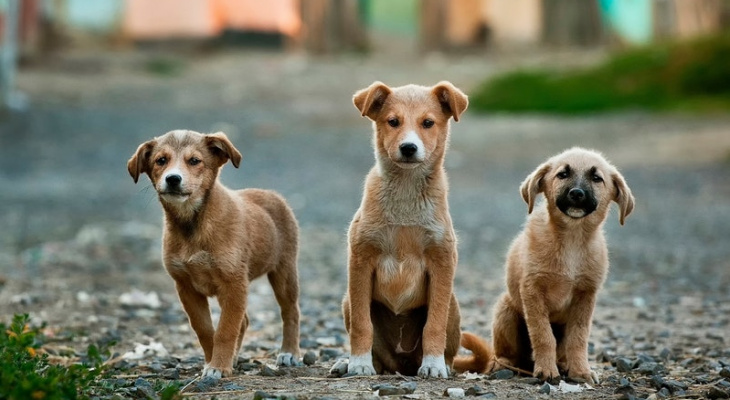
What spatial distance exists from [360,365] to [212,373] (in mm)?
775

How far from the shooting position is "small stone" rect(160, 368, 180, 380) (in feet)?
21.1

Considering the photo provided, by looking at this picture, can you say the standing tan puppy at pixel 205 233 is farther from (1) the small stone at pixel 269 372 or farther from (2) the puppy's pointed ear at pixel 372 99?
(2) the puppy's pointed ear at pixel 372 99

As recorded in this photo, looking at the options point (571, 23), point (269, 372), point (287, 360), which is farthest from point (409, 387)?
point (571, 23)

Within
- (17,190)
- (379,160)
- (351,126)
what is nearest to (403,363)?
(379,160)

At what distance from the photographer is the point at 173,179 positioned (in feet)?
20.0

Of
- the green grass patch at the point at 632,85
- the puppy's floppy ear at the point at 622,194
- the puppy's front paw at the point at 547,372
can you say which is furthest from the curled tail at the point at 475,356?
the green grass patch at the point at 632,85

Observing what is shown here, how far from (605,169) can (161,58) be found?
2415 cm

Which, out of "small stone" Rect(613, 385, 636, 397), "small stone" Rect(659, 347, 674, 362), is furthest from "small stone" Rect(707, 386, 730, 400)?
"small stone" Rect(659, 347, 674, 362)

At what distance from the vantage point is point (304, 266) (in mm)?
11742

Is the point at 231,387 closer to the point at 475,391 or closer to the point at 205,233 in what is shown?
the point at 205,233

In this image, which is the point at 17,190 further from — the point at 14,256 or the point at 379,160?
the point at 379,160

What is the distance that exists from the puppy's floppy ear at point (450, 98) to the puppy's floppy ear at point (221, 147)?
1.12 m

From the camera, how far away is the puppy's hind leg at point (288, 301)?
6938mm

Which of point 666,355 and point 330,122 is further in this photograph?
point 330,122
